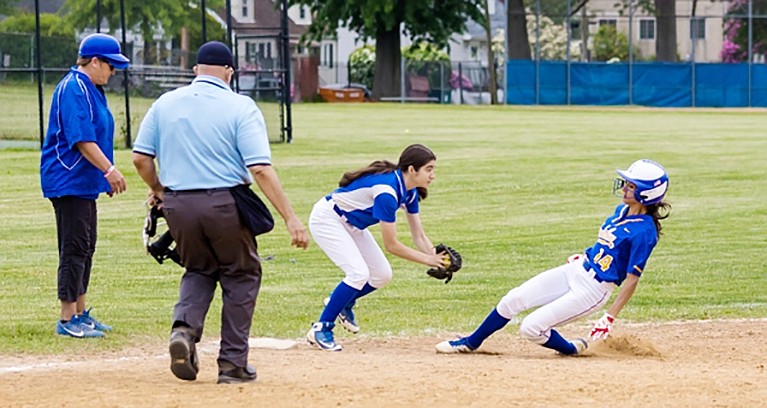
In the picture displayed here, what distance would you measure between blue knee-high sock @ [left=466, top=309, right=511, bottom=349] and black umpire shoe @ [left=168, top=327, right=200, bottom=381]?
235 centimetres

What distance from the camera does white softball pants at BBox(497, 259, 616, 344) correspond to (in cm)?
864

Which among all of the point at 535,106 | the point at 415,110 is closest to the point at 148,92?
the point at 415,110

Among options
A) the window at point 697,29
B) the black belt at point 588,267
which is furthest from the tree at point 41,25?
the window at point 697,29

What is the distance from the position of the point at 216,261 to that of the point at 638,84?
53.4m

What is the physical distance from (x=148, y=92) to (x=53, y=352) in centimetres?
2069

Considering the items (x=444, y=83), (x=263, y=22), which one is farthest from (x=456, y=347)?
(x=444, y=83)

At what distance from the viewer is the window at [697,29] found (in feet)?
193

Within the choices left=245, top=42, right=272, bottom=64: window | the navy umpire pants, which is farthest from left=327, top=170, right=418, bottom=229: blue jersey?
left=245, top=42, right=272, bottom=64: window

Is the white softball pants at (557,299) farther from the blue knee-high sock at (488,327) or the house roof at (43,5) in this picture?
the house roof at (43,5)

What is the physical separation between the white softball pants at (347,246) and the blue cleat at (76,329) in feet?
5.60

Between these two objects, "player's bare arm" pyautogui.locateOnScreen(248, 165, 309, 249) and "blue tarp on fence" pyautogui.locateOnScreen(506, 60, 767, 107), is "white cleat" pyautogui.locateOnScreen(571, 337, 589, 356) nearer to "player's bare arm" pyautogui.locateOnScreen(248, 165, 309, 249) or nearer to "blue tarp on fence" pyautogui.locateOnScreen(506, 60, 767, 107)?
"player's bare arm" pyautogui.locateOnScreen(248, 165, 309, 249)

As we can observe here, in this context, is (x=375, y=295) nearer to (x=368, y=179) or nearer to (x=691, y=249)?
(x=368, y=179)

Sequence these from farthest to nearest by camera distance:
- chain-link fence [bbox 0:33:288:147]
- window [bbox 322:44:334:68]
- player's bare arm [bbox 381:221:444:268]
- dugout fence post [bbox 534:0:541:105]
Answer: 1. window [bbox 322:44:334:68]
2. dugout fence post [bbox 534:0:541:105]
3. chain-link fence [bbox 0:33:288:147]
4. player's bare arm [bbox 381:221:444:268]

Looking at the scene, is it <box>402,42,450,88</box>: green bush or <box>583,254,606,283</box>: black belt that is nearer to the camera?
<box>583,254,606,283</box>: black belt
